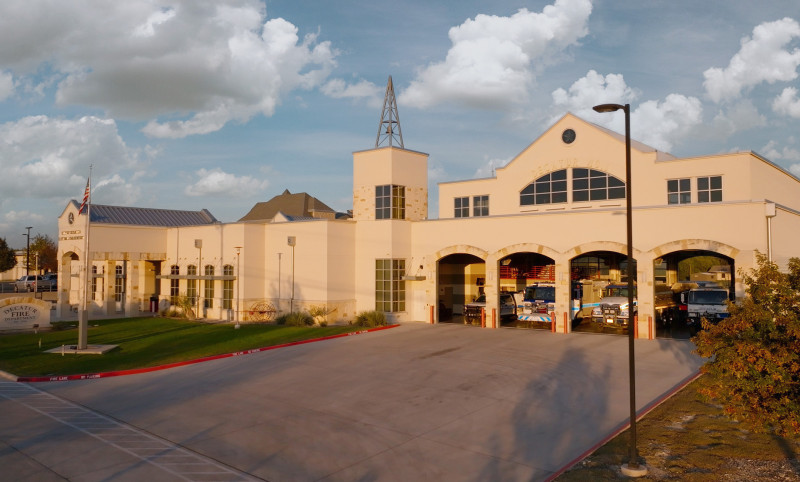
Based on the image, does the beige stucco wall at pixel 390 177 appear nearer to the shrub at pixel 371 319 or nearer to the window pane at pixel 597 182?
the shrub at pixel 371 319

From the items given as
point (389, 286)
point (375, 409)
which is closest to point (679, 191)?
point (389, 286)

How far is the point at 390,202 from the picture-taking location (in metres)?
30.8

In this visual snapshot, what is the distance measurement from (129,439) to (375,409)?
5560 mm

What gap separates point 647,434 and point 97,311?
36.7 metres

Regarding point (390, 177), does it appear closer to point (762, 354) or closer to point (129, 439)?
point (129, 439)

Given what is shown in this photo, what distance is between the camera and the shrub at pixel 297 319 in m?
29.8

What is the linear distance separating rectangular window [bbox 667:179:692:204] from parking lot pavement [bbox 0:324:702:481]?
14158 mm

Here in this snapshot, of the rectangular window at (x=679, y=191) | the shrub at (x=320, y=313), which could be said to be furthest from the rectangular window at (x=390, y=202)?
the rectangular window at (x=679, y=191)

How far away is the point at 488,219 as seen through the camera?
2898 centimetres

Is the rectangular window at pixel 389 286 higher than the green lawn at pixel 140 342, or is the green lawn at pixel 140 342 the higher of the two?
the rectangular window at pixel 389 286

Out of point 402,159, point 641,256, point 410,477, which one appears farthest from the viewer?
point 402,159

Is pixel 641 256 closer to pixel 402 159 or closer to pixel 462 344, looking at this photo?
pixel 462 344

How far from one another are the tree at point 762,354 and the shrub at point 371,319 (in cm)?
1898

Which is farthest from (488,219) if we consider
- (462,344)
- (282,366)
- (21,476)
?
(21,476)
